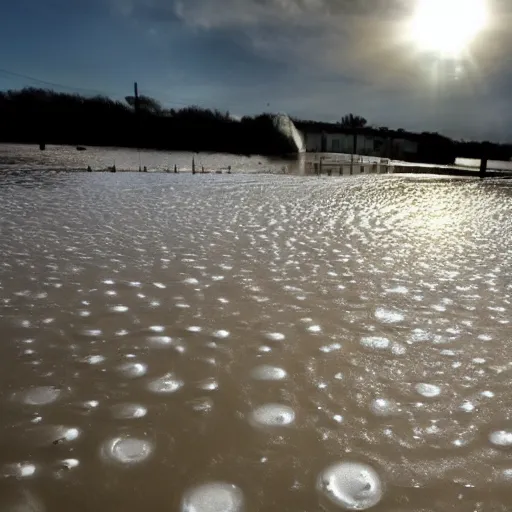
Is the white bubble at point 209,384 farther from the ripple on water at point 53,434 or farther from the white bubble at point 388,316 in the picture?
the white bubble at point 388,316

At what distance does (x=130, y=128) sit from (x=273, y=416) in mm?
59465

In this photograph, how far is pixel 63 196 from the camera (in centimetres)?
994

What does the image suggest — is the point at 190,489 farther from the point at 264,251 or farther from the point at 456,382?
the point at 264,251

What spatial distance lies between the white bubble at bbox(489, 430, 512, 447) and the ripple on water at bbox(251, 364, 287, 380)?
1075 mm

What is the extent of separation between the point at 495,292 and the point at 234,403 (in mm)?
3013

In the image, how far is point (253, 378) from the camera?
91.0 inches

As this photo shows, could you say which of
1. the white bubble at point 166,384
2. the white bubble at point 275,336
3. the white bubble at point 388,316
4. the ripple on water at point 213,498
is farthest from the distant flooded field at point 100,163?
the ripple on water at point 213,498

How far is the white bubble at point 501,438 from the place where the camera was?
1794 millimetres

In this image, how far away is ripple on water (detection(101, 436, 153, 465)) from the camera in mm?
1660

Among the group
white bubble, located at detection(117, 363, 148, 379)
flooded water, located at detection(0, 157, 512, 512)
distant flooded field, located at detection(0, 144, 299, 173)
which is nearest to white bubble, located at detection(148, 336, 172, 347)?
flooded water, located at detection(0, 157, 512, 512)

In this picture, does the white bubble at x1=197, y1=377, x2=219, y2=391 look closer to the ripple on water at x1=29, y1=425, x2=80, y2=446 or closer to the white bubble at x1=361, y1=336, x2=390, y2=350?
the ripple on water at x1=29, y1=425, x2=80, y2=446

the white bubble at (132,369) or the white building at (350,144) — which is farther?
the white building at (350,144)

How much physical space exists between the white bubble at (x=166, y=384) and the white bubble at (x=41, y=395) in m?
0.50

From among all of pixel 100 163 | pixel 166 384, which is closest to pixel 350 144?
pixel 100 163
